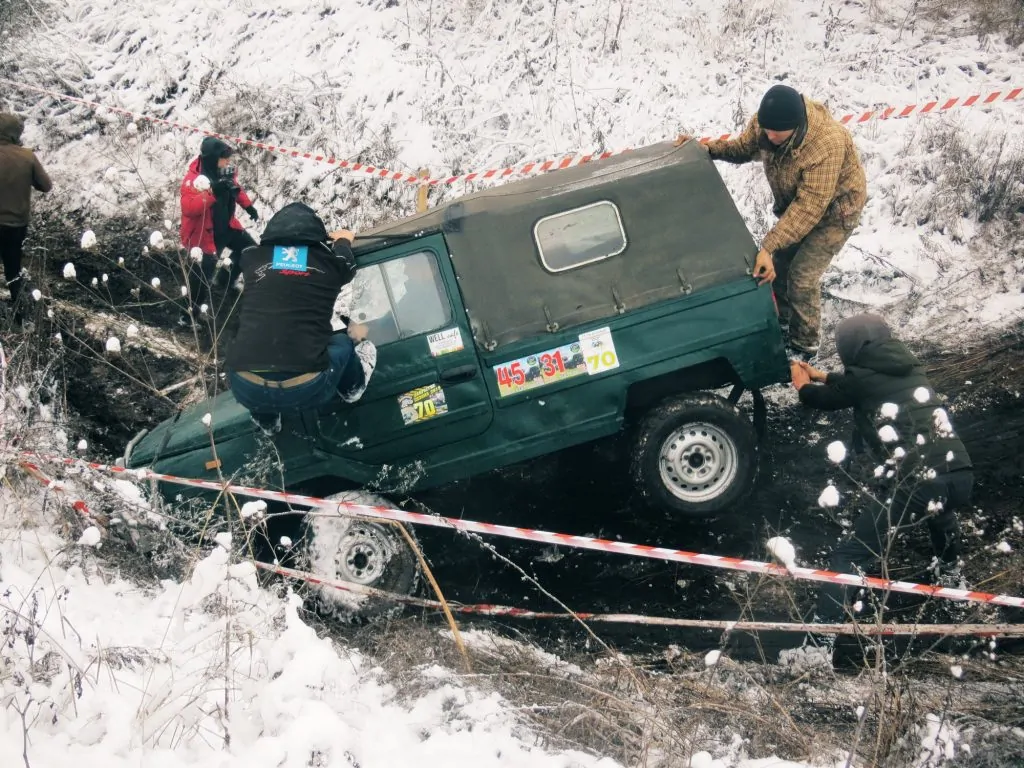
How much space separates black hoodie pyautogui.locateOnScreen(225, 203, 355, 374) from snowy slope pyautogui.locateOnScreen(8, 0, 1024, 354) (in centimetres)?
410

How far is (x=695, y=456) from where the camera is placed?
5.39 metres

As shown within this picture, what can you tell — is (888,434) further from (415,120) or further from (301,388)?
(415,120)

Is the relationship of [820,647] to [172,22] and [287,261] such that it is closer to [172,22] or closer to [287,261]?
[287,261]

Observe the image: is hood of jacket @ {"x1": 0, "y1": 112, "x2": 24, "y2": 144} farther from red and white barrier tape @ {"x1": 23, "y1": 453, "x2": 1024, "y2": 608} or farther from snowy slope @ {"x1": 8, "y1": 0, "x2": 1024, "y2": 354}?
red and white barrier tape @ {"x1": 23, "y1": 453, "x2": 1024, "y2": 608}

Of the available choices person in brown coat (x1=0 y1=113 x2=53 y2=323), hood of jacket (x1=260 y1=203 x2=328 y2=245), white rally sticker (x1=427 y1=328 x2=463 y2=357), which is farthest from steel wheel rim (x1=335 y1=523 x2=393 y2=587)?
person in brown coat (x1=0 y1=113 x2=53 y2=323)

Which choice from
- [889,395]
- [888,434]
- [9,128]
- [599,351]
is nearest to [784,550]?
[888,434]

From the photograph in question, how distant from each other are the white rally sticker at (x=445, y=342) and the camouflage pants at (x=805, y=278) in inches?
93.8

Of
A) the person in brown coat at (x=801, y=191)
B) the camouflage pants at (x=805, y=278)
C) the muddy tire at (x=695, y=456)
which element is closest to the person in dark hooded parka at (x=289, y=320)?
the muddy tire at (x=695, y=456)

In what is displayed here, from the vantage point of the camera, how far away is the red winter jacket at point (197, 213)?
7.18 m

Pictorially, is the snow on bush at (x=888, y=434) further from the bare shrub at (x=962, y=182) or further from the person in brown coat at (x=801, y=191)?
the bare shrub at (x=962, y=182)

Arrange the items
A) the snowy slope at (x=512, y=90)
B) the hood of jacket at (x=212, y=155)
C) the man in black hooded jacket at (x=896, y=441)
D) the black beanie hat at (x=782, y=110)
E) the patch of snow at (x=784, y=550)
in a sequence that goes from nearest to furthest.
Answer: the patch of snow at (x=784, y=550), the man in black hooded jacket at (x=896, y=441), the black beanie hat at (x=782, y=110), the hood of jacket at (x=212, y=155), the snowy slope at (x=512, y=90)

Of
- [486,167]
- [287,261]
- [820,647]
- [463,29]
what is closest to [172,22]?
[463,29]

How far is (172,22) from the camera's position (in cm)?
1134

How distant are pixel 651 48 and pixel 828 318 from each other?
4002 mm
